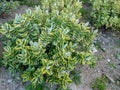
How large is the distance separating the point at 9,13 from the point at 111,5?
206 centimetres

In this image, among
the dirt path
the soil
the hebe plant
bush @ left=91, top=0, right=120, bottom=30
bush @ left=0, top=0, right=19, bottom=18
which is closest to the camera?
the hebe plant

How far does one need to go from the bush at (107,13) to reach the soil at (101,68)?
26 centimetres

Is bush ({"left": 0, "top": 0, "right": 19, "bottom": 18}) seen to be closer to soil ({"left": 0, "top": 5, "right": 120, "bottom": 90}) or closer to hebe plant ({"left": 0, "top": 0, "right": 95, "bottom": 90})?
soil ({"left": 0, "top": 5, "right": 120, "bottom": 90})

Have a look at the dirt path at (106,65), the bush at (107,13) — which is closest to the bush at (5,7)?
the bush at (107,13)

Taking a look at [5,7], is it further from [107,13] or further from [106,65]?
[106,65]

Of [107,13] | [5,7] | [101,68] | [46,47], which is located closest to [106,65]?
[101,68]

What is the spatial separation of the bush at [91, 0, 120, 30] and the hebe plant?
1.26 m

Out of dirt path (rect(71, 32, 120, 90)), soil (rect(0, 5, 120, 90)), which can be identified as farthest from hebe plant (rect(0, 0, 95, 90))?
dirt path (rect(71, 32, 120, 90))

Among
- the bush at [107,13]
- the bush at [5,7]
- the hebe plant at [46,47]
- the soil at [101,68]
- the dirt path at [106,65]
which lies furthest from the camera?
the bush at [107,13]

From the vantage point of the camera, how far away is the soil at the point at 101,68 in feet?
13.5

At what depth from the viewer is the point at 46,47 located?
390cm

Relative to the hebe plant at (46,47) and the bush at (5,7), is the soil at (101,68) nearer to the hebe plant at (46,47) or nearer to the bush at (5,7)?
the bush at (5,7)

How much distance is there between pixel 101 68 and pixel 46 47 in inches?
51.6

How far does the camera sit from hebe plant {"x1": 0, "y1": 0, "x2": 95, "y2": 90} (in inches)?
144
